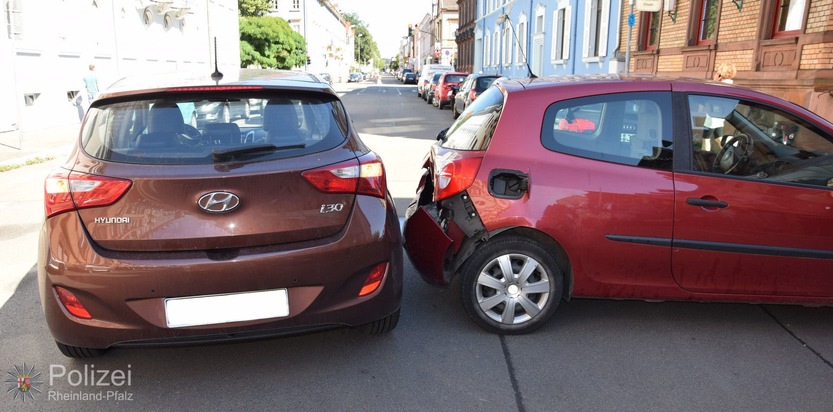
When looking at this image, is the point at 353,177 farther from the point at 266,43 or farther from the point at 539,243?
the point at 266,43

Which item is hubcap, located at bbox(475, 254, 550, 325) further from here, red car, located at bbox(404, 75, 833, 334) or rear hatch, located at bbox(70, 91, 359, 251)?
rear hatch, located at bbox(70, 91, 359, 251)

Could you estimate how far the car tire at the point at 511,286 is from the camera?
376cm

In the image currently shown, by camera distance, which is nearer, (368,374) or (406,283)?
(368,374)

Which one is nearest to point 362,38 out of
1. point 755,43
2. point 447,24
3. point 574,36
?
point 447,24

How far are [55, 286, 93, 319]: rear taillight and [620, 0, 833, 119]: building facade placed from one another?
10.8 metres

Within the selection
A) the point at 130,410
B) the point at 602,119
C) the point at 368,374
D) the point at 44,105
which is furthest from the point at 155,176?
the point at 44,105

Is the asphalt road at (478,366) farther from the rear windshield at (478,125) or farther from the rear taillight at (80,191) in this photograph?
the rear windshield at (478,125)

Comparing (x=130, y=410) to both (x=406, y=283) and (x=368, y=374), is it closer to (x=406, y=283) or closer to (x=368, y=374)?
(x=368, y=374)

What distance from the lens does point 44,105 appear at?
17.4 meters

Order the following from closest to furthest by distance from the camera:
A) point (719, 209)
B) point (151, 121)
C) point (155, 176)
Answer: point (155, 176) < point (151, 121) < point (719, 209)

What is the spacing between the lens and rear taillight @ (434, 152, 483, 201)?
378 centimetres

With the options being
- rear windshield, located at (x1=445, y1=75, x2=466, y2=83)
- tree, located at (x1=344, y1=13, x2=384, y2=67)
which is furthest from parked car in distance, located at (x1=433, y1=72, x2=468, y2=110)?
tree, located at (x1=344, y1=13, x2=384, y2=67)

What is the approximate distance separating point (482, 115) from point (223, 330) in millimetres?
2234

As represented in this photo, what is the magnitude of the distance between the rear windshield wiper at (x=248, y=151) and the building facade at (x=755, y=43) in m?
9.85
